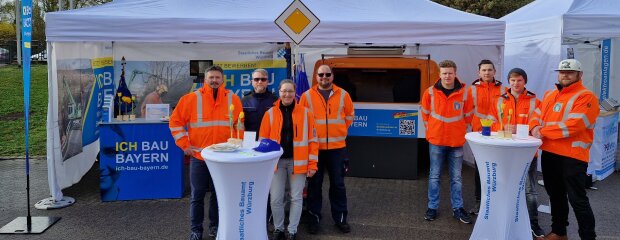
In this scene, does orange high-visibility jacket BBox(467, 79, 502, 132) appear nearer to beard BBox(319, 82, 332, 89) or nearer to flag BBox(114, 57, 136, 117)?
beard BBox(319, 82, 332, 89)

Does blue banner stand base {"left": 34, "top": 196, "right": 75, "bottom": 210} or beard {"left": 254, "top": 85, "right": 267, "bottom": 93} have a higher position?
beard {"left": 254, "top": 85, "right": 267, "bottom": 93}

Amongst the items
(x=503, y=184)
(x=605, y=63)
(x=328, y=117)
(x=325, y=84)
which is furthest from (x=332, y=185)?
(x=605, y=63)

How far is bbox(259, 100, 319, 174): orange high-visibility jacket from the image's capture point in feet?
12.7

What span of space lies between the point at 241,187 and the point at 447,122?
2.11 meters

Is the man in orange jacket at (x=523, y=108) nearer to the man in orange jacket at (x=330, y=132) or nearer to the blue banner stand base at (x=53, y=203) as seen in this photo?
the man in orange jacket at (x=330, y=132)

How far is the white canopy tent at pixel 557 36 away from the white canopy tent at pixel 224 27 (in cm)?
103

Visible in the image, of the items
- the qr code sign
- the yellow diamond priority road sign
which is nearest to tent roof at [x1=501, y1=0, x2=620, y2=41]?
the qr code sign

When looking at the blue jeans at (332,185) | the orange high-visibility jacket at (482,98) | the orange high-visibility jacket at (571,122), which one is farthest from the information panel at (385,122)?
the orange high-visibility jacket at (571,122)

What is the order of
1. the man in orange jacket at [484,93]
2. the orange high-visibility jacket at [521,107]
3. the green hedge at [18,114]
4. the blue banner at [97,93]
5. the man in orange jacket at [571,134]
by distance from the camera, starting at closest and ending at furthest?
the man in orange jacket at [571,134] → the orange high-visibility jacket at [521,107] → the man in orange jacket at [484,93] → the blue banner at [97,93] → the green hedge at [18,114]

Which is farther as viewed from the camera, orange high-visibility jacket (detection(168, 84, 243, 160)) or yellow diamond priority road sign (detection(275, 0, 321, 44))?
yellow diamond priority road sign (detection(275, 0, 321, 44))

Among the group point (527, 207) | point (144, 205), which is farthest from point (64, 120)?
point (527, 207)

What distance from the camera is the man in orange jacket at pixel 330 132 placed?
428cm

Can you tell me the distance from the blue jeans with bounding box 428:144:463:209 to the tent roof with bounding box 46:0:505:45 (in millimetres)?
1366

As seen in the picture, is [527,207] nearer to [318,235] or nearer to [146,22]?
[318,235]
